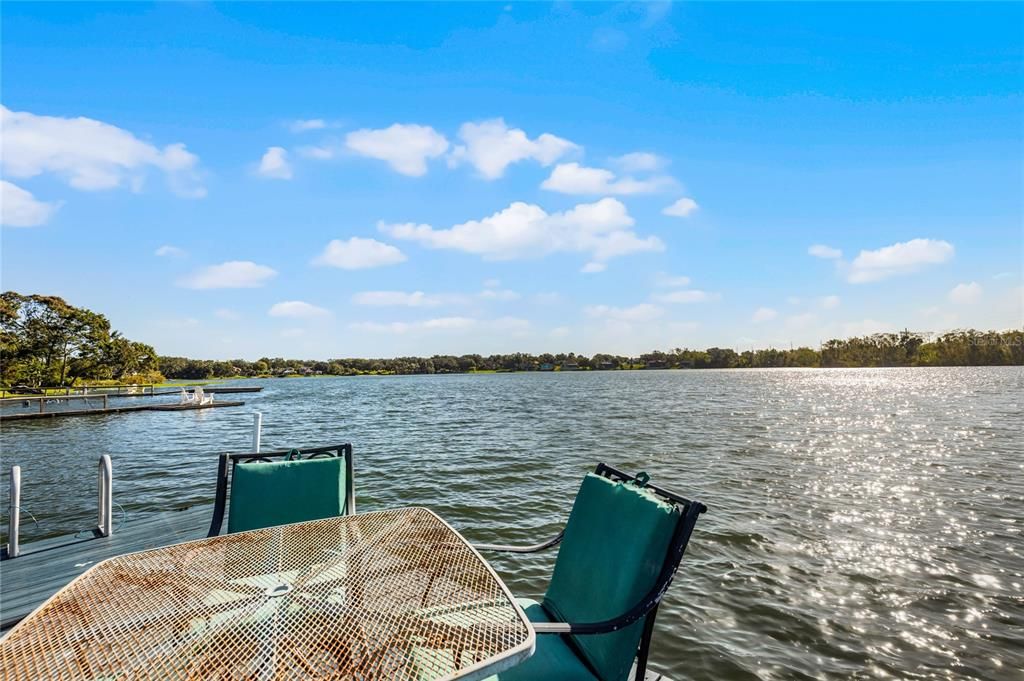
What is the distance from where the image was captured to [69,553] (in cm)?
490

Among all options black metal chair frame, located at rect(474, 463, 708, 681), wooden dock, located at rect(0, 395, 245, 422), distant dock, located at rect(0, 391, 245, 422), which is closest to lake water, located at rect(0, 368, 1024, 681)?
black metal chair frame, located at rect(474, 463, 708, 681)

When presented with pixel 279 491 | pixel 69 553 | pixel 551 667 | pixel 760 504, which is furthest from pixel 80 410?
pixel 551 667

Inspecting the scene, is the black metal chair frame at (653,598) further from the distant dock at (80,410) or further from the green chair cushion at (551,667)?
the distant dock at (80,410)

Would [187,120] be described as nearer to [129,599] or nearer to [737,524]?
[129,599]

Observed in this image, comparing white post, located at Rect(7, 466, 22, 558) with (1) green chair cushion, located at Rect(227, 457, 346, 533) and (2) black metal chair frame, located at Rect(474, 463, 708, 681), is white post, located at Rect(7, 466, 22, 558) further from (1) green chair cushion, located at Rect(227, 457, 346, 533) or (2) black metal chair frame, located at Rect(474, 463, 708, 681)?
(2) black metal chair frame, located at Rect(474, 463, 708, 681)

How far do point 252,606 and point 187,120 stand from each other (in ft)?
37.5

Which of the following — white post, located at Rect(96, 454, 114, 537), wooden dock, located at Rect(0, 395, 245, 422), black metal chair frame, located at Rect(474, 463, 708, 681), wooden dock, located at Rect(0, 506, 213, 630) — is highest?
black metal chair frame, located at Rect(474, 463, 708, 681)

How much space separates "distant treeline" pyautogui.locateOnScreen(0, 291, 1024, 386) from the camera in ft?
148

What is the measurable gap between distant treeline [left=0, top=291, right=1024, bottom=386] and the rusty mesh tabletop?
190 feet

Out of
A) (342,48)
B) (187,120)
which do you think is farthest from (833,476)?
(187,120)

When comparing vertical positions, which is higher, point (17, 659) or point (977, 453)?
point (17, 659)

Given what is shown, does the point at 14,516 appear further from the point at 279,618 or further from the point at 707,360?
the point at 707,360

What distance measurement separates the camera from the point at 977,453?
12492mm

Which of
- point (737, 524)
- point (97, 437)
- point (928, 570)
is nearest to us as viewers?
point (928, 570)
